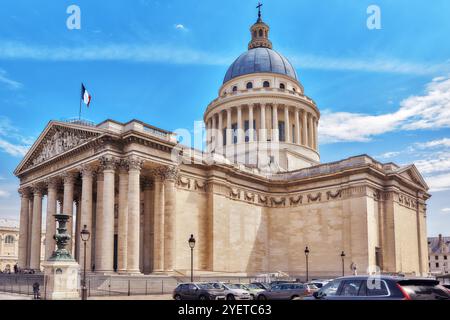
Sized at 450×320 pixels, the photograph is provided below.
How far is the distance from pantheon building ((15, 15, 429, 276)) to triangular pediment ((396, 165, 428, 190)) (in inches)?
7.3

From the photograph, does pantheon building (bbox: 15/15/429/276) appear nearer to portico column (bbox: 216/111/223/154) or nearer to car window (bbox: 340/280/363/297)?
portico column (bbox: 216/111/223/154)

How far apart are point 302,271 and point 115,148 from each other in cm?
2954

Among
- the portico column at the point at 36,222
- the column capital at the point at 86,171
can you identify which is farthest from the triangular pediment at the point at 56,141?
the portico column at the point at 36,222

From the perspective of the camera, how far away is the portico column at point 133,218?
141 ft

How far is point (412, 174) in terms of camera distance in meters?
65.4

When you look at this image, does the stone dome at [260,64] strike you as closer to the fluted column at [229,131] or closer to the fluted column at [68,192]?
the fluted column at [229,131]

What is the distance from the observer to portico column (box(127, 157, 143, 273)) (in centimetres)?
4294

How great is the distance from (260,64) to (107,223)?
4649 centimetres

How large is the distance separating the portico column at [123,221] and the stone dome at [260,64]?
4071 centimetres

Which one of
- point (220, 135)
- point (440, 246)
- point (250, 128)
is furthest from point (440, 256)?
point (220, 135)

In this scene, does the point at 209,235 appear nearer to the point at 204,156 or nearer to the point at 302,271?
the point at 204,156

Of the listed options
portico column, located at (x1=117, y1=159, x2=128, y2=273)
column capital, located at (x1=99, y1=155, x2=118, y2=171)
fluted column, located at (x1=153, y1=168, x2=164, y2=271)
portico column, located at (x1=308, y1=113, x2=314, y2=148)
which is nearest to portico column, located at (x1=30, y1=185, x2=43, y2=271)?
column capital, located at (x1=99, y1=155, x2=118, y2=171)

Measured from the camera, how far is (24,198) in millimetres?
56500

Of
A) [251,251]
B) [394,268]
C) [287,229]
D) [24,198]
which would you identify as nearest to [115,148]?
[24,198]
